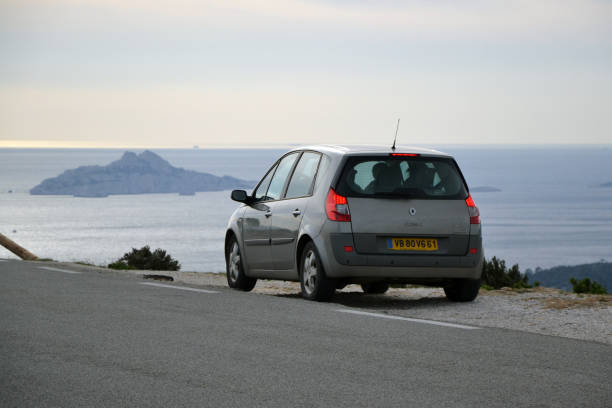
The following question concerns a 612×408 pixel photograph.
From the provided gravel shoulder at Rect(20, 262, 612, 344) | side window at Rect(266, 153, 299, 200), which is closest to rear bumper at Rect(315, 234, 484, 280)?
gravel shoulder at Rect(20, 262, 612, 344)

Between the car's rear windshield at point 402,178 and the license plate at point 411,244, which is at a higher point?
the car's rear windshield at point 402,178

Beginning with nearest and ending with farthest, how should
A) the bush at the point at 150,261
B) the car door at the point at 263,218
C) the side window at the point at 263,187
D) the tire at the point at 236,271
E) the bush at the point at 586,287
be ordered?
the car door at the point at 263,218 < the side window at the point at 263,187 < the tire at the point at 236,271 < the bush at the point at 586,287 < the bush at the point at 150,261

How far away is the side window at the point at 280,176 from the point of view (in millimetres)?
12281

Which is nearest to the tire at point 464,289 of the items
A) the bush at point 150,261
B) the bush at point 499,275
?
the bush at point 499,275

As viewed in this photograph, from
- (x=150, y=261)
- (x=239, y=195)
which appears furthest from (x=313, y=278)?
(x=150, y=261)

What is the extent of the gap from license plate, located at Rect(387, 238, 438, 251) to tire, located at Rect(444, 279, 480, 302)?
72 centimetres

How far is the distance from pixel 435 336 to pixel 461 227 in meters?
2.97

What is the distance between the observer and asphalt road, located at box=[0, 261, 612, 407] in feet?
18.2

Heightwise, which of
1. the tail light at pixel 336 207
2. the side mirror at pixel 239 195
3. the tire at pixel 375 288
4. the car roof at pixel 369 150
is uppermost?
the car roof at pixel 369 150

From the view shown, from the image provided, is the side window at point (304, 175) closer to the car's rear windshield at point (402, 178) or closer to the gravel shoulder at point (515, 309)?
the car's rear windshield at point (402, 178)

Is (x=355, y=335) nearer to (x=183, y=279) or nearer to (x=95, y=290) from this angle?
(x=95, y=290)

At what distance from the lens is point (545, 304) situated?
10930 mm

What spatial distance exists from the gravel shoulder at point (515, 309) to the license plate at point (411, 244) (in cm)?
67

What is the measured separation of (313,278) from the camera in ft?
36.3
